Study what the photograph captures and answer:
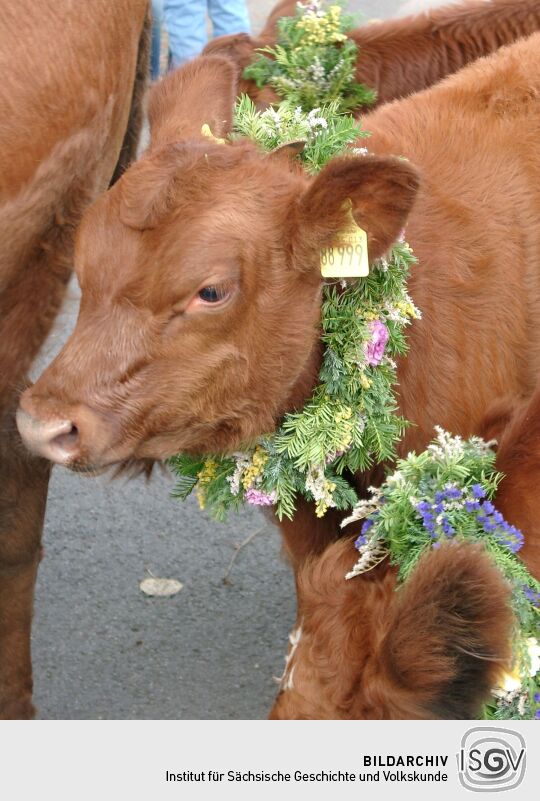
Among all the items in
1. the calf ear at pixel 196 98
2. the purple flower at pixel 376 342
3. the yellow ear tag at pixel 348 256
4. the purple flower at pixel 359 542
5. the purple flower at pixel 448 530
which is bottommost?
the purple flower at pixel 359 542

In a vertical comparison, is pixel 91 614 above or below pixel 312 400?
below

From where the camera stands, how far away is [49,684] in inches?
156

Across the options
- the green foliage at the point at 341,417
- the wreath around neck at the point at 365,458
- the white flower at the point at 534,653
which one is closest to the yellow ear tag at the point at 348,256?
the wreath around neck at the point at 365,458

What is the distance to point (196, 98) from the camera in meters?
3.10

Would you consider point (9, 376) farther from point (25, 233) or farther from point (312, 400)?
point (312, 400)

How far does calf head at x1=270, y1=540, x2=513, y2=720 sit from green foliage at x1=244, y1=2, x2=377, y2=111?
7.61ft

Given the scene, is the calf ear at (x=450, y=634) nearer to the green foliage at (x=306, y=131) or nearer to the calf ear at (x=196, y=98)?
the green foliage at (x=306, y=131)

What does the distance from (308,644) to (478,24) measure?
111 inches

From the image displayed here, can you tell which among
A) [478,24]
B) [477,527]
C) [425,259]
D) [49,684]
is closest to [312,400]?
[425,259]

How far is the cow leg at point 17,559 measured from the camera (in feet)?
10.9
